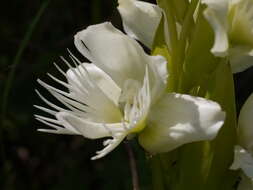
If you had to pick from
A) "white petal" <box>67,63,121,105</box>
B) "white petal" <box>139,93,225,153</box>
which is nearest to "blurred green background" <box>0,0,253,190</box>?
"white petal" <box>67,63,121,105</box>

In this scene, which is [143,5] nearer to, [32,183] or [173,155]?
[173,155]

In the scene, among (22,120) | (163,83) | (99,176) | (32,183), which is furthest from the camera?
(32,183)

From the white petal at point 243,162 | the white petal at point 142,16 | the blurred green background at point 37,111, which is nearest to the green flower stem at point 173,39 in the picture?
the white petal at point 142,16

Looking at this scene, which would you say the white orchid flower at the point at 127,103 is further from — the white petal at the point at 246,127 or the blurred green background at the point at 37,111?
the blurred green background at the point at 37,111


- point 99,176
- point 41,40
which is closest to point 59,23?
point 41,40

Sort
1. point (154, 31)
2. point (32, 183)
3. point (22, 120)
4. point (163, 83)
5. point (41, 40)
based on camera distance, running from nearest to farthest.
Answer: point (163, 83), point (154, 31), point (22, 120), point (32, 183), point (41, 40)

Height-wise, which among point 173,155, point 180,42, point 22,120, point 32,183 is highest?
point 180,42

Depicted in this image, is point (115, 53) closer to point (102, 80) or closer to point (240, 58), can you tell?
point (102, 80)
